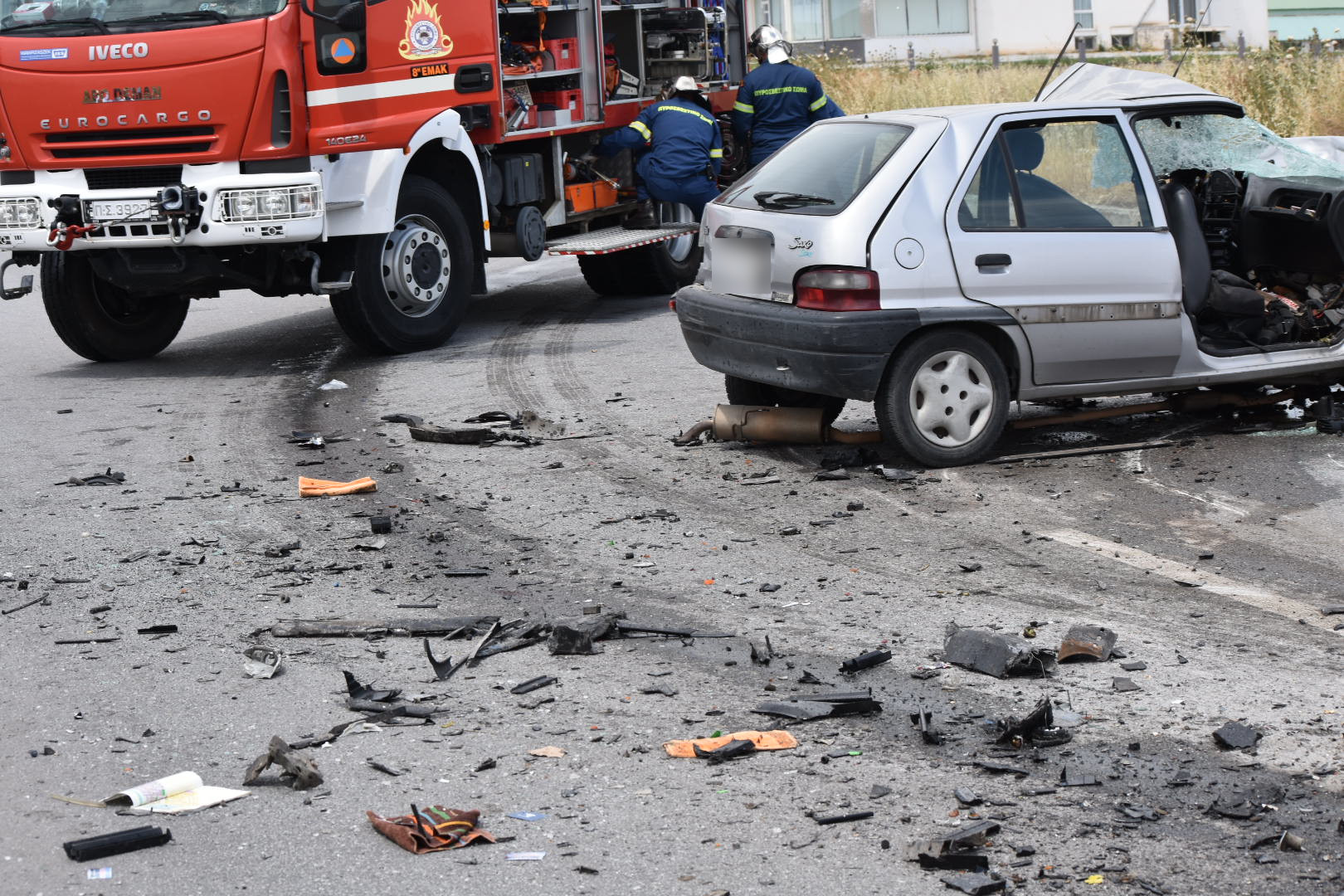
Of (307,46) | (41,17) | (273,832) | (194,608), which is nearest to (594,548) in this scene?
(194,608)

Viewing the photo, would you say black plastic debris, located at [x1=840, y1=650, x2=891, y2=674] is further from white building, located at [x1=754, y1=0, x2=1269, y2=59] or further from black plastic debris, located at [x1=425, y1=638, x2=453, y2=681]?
white building, located at [x1=754, y1=0, x2=1269, y2=59]

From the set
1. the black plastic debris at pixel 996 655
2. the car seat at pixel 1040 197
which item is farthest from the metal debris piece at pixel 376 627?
the car seat at pixel 1040 197

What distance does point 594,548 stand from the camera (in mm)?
6242

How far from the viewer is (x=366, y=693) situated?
4.74m

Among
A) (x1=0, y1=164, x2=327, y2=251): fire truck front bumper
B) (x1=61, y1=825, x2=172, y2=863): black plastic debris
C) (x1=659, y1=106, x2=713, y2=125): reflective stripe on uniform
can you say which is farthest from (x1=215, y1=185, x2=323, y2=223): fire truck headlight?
(x1=61, y1=825, x2=172, y2=863): black plastic debris

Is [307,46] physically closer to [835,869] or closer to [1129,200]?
[1129,200]

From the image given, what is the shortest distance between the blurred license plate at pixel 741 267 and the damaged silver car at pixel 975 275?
12 mm

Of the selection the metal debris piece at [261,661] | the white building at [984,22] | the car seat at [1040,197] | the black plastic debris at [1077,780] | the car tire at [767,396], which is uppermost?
the white building at [984,22]

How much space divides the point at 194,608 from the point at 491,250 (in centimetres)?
721

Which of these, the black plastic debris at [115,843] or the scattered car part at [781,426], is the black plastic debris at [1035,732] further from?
the scattered car part at [781,426]

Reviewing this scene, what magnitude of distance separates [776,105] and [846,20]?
3819 cm

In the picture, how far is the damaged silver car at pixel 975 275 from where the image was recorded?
7.04 meters

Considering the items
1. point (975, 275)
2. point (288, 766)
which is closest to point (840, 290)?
point (975, 275)

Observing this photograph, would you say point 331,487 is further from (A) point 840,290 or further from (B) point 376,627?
(A) point 840,290
